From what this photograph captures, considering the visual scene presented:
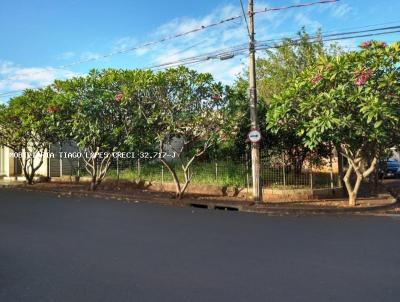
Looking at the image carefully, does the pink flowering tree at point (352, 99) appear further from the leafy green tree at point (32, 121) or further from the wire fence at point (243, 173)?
the leafy green tree at point (32, 121)

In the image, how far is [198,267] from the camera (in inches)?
233

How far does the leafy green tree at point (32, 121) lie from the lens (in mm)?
17936

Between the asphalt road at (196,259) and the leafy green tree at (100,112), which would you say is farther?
the leafy green tree at (100,112)

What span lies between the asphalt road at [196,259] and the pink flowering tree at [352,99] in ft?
8.36

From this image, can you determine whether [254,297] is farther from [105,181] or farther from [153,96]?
[105,181]

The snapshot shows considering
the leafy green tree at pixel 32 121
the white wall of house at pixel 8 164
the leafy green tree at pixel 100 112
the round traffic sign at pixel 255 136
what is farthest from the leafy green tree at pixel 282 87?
the white wall of house at pixel 8 164

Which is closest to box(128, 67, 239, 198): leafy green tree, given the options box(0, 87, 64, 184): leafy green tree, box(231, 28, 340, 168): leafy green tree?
box(231, 28, 340, 168): leafy green tree

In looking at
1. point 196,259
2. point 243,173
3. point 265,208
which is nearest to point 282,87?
point 243,173

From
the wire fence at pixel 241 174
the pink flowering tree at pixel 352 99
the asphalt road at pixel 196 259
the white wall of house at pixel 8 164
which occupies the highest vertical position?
the pink flowering tree at pixel 352 99

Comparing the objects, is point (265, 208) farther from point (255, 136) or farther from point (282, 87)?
point (282, 87)

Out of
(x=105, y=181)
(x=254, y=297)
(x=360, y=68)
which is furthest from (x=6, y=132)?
(x=254, y=297)

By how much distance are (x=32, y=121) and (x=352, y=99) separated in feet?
45.6

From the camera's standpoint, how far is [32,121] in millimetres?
18766

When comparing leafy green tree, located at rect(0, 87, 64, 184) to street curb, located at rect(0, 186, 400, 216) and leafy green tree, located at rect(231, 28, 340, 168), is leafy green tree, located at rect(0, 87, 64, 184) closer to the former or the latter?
street curb, located at rect(0, 186, 400, 216)
